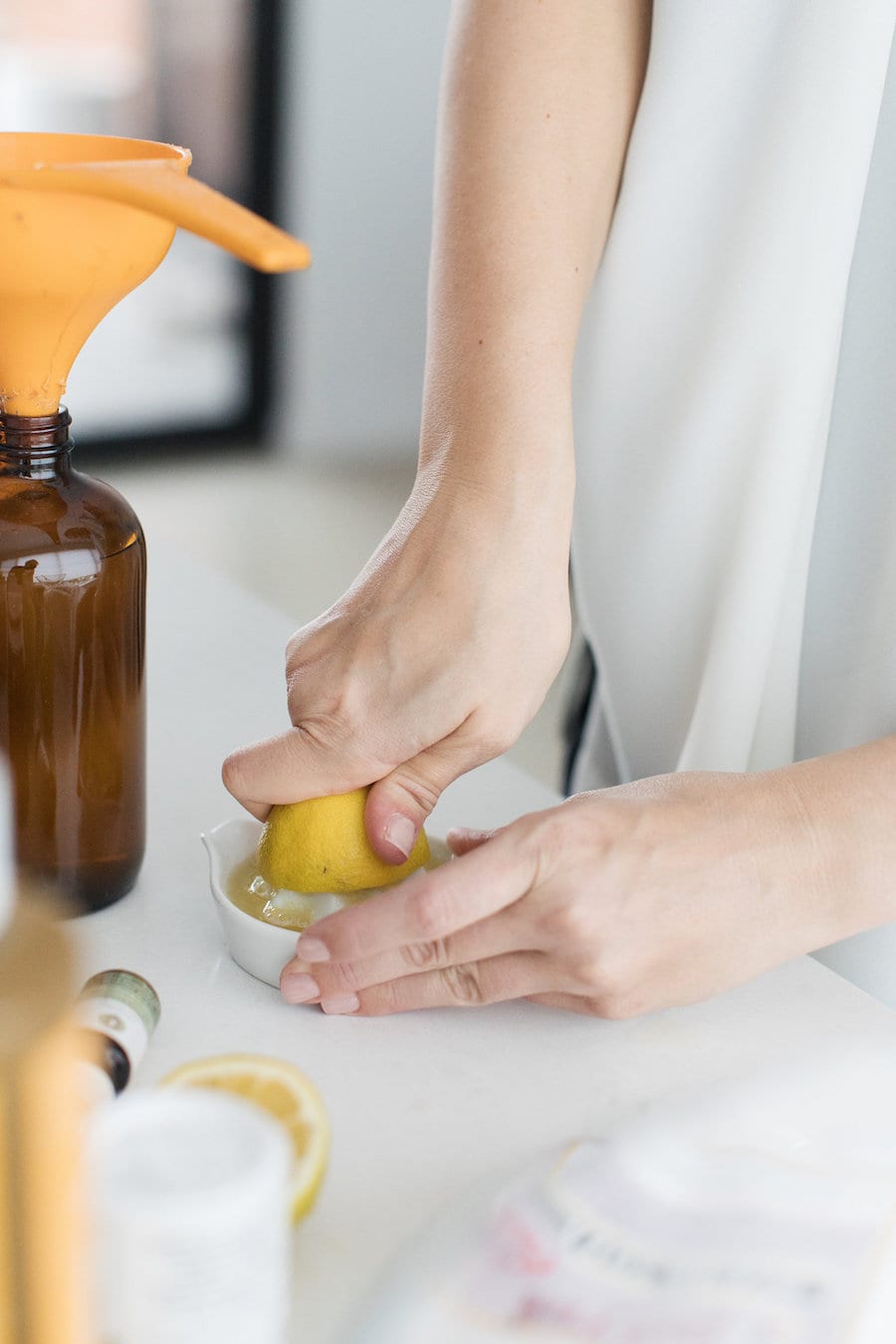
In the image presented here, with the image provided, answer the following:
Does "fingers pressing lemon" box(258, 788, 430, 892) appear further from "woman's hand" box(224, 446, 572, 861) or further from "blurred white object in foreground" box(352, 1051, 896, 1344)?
"blurred white object in foreground" box(352, 1051, 896, 1344)

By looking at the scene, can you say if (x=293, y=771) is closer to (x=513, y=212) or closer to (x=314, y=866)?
(x=314, y=866)

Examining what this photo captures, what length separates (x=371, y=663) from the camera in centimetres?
75

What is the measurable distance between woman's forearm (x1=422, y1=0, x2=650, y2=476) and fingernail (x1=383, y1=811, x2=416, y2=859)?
8.2 inches

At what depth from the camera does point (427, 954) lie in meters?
0.66

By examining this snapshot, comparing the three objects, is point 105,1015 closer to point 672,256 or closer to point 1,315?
point 1,315

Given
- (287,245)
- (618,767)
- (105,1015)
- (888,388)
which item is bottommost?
(618,767)

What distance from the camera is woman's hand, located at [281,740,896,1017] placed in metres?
0.64

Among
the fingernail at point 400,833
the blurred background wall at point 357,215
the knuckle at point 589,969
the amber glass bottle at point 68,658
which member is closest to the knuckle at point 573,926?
the knuckle at point 589,969

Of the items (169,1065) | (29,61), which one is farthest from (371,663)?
(29,61)

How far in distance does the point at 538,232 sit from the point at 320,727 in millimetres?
Answer: 336

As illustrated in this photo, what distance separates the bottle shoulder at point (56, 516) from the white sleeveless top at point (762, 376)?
1.42 ft

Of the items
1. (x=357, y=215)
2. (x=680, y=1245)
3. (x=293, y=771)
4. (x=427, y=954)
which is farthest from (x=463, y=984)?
(x=357, y=215)

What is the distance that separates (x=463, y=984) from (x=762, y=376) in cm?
46

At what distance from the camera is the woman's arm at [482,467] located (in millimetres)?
749
